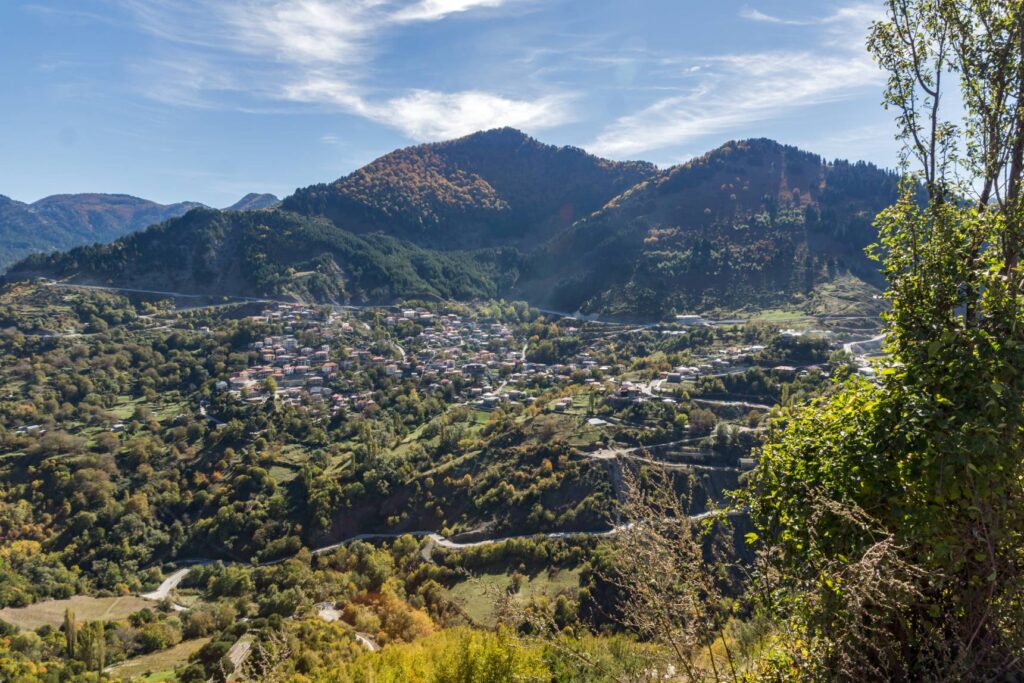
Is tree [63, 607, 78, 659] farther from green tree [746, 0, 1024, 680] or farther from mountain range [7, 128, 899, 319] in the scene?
mountain range [7, 128, 899, 319]

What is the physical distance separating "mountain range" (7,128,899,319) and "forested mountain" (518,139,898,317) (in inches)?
11.8

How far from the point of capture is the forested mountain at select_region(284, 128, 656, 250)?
11956 cm

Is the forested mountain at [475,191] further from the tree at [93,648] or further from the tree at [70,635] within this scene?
the tree at [93,648]

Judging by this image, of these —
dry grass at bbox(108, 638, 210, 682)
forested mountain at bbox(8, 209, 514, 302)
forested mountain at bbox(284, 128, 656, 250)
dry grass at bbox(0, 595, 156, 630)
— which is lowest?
dry grass at bbox(0, 595, 156, 630)

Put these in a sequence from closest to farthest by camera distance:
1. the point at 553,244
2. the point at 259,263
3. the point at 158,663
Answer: the point at 158,663 < the point at 259,263 < the point at 553,244

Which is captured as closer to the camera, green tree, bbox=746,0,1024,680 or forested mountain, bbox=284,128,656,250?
green tree, bbox=746,0,1024,680

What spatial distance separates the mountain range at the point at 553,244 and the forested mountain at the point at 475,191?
0.59 metres

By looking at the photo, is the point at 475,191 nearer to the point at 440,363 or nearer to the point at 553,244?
the point at 553,244

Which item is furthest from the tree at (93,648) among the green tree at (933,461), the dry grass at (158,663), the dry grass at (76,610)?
the green tree at (933,461)

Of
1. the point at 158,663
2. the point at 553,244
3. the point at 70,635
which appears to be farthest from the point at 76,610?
the point at 553,244

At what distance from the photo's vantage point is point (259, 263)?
275 ft

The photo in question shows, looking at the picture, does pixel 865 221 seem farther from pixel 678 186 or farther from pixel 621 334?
pixel 621 334

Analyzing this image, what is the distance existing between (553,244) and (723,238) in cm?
3563

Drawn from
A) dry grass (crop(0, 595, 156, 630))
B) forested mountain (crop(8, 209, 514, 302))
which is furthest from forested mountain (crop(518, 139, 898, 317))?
dry grass (crop(0, 595, 156, 630))
